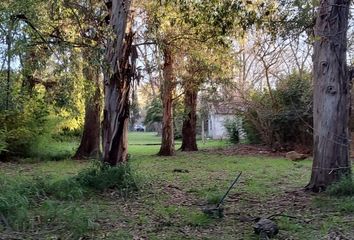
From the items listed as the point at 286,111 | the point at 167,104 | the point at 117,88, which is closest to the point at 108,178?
the point at 117,88

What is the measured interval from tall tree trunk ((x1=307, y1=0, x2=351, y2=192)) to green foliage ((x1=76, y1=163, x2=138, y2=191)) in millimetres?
3536

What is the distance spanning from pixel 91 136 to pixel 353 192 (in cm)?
1020

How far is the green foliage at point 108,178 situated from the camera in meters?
7.97

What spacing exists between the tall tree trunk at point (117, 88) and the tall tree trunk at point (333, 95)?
3766 millimetres

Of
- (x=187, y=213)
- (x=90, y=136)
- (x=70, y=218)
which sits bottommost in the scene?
(x=187, y=213)

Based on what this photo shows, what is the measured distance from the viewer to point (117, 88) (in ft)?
28.1

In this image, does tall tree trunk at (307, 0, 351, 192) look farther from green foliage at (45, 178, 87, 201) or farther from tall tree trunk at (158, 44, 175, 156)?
tall tree trunk at (158, 44, 175, 156)

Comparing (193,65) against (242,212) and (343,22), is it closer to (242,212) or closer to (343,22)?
(343,22)

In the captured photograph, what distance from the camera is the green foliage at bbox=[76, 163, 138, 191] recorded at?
797 centimetres

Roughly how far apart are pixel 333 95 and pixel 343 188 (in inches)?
66.2

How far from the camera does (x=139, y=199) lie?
7.53 m

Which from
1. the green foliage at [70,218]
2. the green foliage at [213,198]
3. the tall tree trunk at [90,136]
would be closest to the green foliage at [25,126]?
the tall tree trunk at [90,136]

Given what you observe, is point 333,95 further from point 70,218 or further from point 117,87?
point 70,218

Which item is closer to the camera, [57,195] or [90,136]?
[57,195]
